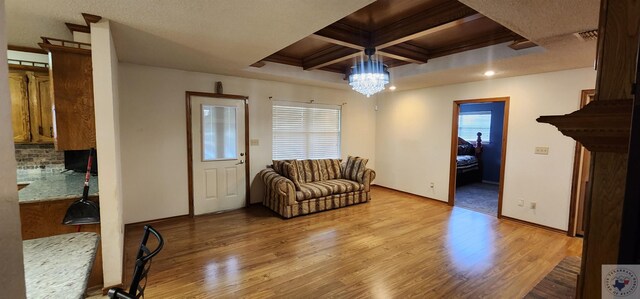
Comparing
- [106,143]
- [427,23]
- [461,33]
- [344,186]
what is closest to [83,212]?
[106,143]

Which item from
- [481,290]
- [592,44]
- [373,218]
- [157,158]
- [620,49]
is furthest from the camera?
[373,218]

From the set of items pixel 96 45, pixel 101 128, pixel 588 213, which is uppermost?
pixel 96 45

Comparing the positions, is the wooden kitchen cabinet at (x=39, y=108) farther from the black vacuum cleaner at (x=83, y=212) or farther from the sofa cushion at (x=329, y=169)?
the sofa cushion at (x=329, y=169)

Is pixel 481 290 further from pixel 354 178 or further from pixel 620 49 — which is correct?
pixel 354 178

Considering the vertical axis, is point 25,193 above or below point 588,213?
below

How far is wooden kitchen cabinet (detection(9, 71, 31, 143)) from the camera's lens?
2859 mm

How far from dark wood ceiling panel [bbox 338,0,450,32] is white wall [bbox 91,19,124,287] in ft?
6.98

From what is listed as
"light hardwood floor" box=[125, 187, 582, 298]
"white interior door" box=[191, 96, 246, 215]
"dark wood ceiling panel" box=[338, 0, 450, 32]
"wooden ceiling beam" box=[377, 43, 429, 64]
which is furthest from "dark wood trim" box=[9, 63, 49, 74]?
"wooden ceiling beam" box=[377, 43, 429, 64]

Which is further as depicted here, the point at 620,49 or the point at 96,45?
the point at 96,45

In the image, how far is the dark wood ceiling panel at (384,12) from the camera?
247 centimetres

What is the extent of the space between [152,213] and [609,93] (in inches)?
182

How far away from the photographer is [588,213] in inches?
28.4

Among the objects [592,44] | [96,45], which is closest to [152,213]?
[96,45]

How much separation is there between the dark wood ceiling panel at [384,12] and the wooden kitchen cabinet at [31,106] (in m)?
3.33
